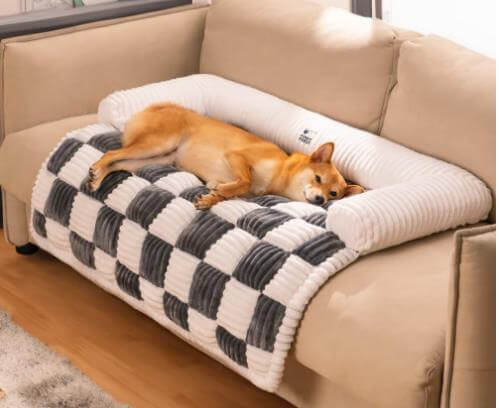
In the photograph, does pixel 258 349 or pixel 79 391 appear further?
pixel 79 391

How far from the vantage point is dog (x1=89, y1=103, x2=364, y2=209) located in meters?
2.69

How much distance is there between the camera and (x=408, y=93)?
2.84 metres

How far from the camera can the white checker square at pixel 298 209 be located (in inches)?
100

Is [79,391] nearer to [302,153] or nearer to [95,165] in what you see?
[95,165]

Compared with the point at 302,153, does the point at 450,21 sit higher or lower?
higher

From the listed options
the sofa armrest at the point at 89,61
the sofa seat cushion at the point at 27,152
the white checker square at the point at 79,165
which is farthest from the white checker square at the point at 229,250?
the sofa armrest at the point at 89,61

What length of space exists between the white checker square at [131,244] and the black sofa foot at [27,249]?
2.55 feet

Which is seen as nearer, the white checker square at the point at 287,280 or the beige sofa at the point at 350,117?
the beige sofa at the point at 350,117

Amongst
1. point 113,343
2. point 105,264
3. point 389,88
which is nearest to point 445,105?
point 389,88

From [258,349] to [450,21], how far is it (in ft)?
4.69

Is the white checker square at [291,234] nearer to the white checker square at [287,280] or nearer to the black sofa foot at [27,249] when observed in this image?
the white checker square at [287,280]

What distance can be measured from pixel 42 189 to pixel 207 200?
2.25 ft

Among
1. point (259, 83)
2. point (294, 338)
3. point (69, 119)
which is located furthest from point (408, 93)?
point (69, 119)

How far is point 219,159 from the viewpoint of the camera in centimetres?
284
